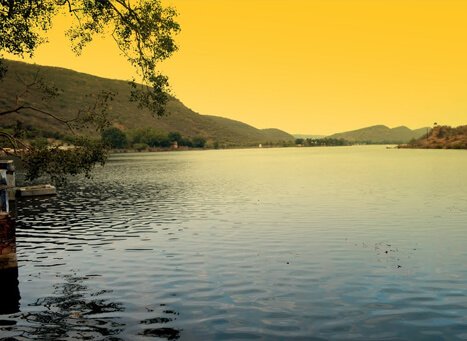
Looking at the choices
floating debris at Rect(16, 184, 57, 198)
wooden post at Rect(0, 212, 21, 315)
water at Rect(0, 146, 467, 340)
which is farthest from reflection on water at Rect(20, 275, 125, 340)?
floating debris at Rect(16, 184, 57, 198)

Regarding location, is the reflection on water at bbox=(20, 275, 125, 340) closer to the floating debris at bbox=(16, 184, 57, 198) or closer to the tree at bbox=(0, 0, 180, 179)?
the tree at bbox=(0, 0, 180, 179)

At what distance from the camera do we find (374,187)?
3310 inches

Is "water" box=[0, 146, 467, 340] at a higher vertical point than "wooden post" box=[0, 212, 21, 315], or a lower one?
lower

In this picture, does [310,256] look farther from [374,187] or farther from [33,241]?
[374,187]

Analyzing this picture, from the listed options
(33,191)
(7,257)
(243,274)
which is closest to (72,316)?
(7,257)

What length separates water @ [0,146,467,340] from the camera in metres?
18.5

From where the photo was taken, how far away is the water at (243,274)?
60.7ft

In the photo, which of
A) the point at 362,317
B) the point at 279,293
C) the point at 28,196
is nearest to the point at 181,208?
the point at 28,196

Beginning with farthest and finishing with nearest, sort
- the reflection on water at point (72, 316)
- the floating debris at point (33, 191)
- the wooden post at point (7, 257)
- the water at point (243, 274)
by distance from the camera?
the floating debris at point (33, 191)
the wooden post at point (7, 257)
the water at point (243, 274)
the reflection on water at point (72, 316)

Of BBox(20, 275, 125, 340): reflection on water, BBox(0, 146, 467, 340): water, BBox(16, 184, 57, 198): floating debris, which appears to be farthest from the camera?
BBox(16, 184, 57, 198): floating debris

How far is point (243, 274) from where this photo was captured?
2647 centimetres

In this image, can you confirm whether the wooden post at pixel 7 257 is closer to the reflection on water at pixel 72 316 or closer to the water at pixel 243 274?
the water at pixel 243 274

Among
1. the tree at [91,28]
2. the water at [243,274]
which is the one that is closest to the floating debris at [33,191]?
the water at [243,274]

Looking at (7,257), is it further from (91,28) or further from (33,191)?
(33,191)
